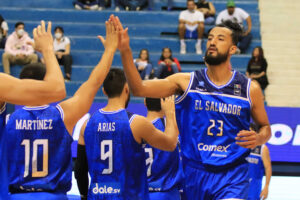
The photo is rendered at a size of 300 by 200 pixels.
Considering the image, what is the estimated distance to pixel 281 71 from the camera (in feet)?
50.3

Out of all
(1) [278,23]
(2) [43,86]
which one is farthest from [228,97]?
(1) [278,23]

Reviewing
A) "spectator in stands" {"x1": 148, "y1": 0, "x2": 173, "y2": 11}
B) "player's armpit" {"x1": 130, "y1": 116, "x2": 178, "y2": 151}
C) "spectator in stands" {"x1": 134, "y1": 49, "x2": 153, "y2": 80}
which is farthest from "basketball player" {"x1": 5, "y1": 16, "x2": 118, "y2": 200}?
"spectator in stands" {"x1": 148, "y1": 0, "x2": 173, "y2": 11}

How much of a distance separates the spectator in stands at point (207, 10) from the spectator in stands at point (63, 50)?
13.7 ft

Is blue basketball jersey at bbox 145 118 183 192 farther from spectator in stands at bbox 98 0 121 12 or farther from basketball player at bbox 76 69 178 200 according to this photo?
spectator in stands at bbox 98 0 121 12

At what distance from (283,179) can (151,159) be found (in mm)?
6767

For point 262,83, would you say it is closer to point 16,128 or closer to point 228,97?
point 228,97

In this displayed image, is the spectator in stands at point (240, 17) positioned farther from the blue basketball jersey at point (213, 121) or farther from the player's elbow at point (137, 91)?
the player's elbow at point (137, 91)

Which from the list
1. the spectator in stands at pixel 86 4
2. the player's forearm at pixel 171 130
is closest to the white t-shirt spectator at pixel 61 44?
the spectator in stands at pixel 86 4

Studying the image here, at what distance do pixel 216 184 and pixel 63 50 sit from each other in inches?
409

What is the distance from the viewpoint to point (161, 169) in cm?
539

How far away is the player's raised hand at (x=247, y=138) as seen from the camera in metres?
4.50

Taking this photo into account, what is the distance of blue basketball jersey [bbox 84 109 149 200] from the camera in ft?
14.4

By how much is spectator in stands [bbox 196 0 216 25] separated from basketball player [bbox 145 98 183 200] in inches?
424

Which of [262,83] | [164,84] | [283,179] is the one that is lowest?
[283,179]
